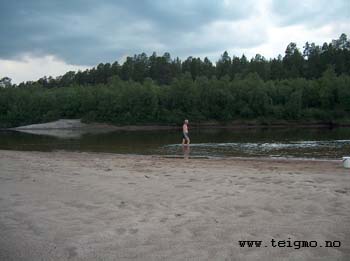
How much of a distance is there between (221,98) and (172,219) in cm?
10098

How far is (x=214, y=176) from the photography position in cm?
1328

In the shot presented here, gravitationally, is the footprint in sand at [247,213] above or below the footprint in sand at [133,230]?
above

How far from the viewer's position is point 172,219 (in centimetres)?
750

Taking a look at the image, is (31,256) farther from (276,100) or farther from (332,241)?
(276,100)

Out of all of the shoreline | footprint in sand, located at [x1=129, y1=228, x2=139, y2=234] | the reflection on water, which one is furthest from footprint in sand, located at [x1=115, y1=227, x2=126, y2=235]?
the shoreline

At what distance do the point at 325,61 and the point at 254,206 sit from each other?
447 feet

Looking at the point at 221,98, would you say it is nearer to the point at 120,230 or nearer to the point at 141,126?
the point at 141,126

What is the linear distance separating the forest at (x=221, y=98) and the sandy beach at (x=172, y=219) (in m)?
88.8

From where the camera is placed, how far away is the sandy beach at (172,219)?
19.1ft

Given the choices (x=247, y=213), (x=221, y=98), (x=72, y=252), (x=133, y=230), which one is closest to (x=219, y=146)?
(x=247, y=213)

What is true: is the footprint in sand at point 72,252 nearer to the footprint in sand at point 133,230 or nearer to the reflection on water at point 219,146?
the footprint in sand at point 133,230

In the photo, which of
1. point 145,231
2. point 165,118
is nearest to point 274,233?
point 145,231

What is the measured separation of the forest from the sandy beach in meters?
88.8

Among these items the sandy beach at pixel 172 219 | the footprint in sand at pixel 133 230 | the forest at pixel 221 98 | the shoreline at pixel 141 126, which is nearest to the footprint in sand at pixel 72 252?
the sandy beach at pixel 172 219
